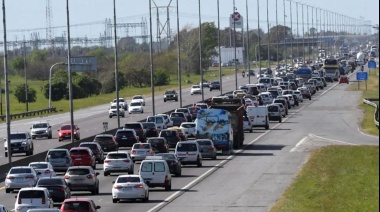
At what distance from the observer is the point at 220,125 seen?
69.0 metres

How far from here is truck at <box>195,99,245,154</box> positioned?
226ft

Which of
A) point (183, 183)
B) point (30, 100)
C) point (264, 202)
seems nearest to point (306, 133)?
point (183, 183)

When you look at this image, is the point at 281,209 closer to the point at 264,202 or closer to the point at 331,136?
the point at 264,202

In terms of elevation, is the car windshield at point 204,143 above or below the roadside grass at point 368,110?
above

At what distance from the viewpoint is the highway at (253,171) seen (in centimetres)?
4372

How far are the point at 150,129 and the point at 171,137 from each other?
6809 mm

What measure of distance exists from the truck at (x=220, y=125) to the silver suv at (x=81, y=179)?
888 inches

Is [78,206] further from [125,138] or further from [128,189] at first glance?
[125,138]

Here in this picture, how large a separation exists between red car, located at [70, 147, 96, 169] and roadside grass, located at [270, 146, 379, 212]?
421 inches

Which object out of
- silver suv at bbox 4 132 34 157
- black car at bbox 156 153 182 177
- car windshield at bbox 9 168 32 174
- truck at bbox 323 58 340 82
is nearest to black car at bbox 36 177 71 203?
car windshield at bbox 9 168 32 174

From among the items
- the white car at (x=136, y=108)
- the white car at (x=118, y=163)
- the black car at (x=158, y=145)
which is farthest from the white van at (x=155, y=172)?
the white car at (x=136, y=108)

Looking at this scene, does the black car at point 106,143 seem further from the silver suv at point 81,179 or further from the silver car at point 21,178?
the silver suv at point 81,179

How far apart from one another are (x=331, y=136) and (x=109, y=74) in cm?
10962

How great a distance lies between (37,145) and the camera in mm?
78688
